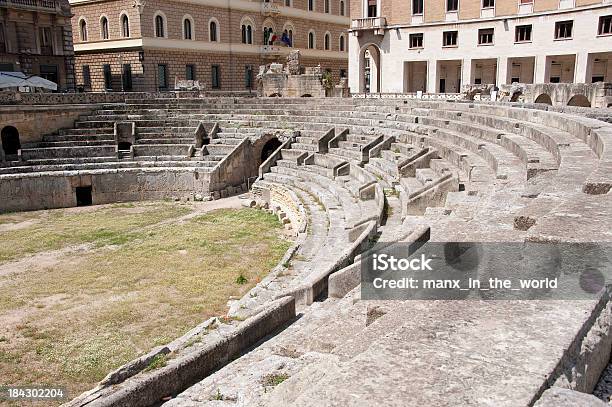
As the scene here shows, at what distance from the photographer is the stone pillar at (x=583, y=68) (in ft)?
104

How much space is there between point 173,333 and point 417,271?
6.41m

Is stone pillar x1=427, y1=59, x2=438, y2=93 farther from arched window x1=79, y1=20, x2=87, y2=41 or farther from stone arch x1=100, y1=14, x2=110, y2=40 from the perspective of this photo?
arched window x1=79, y1=20, x2=87, y2=41

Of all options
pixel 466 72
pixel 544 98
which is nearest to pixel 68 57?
pixel 466 72

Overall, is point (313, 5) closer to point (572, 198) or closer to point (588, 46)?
point (588, 46)

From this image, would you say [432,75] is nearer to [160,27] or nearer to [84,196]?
[160,27]

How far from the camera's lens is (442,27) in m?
37.0

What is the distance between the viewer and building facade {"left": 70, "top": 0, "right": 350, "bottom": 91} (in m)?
35.2

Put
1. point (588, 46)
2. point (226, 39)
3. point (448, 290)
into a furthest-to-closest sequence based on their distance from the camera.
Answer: point (226, 39) < point (588, 46) < point (448, 290)

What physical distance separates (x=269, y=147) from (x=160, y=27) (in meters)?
15.9

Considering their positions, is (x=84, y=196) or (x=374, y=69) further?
(x=374, y=69)

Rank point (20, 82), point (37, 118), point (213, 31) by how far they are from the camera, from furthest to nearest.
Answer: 1. point (213, 31)
2. point (20, 82)
3. point (37, 118)

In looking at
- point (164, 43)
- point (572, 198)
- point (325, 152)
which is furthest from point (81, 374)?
point (164, 43)

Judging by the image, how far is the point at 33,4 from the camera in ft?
101

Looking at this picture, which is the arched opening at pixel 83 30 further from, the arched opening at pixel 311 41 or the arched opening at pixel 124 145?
the arched opening at pixel 311 41
